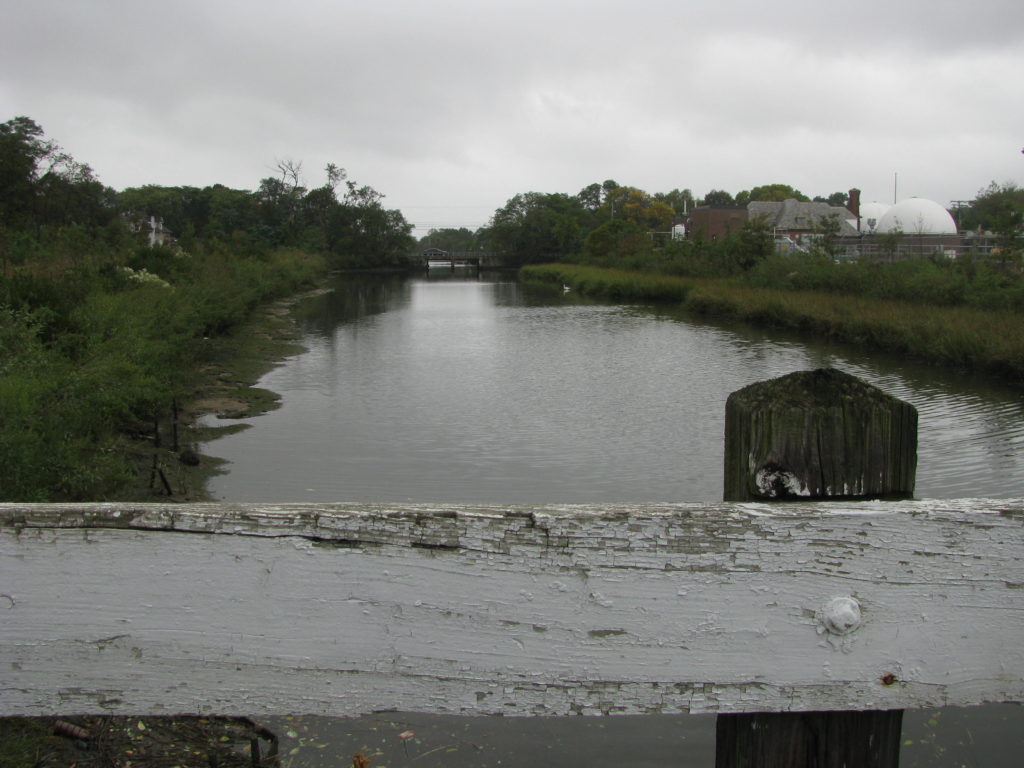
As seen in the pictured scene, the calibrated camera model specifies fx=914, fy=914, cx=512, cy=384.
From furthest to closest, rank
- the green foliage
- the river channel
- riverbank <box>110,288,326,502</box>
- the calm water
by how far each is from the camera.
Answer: the calm water, riverbank <box>110,288,326,502</box>, the green foliage, the river channel

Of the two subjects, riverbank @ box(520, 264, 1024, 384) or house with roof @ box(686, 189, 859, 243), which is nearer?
riverbank @ box(520, 264, 1024, 384)

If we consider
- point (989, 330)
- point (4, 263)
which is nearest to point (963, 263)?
point (989, 330)

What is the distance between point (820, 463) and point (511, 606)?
408 mm

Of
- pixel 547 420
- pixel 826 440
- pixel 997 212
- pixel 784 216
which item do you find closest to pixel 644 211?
pixel 784 216

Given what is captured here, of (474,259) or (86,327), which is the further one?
(474,259)

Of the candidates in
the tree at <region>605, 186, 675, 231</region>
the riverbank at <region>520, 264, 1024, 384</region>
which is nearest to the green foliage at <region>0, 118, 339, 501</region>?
the riverbank at <region>520, 264, 1024, 384</region>

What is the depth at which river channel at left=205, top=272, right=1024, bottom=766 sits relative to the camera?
4.11m

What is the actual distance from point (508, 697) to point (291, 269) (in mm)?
51369

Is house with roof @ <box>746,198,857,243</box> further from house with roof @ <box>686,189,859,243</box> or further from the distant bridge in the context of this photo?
the distant bridge

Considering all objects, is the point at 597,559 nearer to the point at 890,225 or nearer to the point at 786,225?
the point at 890,225

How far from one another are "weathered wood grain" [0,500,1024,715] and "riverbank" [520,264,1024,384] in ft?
54.0

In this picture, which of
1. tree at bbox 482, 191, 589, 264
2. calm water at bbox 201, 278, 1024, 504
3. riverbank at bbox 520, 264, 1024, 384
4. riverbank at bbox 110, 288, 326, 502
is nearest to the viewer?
riverbank at bbox 110, 288, 326, 502

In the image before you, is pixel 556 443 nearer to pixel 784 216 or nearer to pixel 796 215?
pixel 796 215

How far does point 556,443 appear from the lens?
11234 mm
